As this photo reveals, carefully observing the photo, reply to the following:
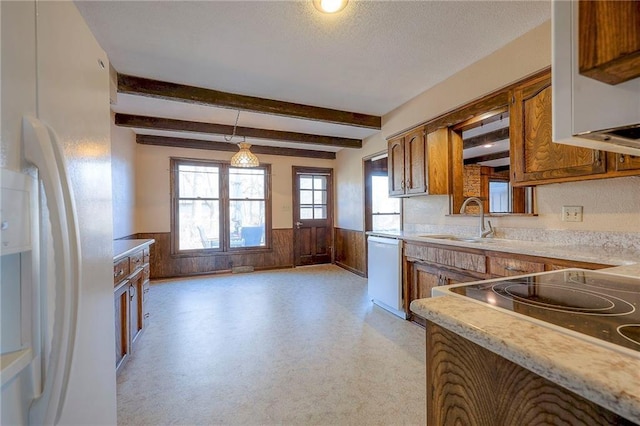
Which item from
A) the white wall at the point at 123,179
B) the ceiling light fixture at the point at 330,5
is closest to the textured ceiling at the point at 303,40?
the ceiling light fixture at the point at 330,5

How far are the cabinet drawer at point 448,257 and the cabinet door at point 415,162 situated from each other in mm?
729

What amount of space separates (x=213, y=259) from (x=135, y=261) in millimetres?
3041

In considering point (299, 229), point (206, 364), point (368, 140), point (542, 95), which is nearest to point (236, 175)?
point (299, 229)

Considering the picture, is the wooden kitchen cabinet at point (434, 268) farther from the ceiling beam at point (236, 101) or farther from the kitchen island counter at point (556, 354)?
the ceiling beam at point (236, 101)

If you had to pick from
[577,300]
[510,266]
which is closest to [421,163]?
[510,266]

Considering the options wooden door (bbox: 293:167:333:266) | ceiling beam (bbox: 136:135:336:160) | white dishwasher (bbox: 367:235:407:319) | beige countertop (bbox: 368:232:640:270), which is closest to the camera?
beige countertop (bbox: 368:232:640:270)

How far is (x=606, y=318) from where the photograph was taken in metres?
0.65

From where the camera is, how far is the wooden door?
6.07 metres

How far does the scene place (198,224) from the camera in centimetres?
542

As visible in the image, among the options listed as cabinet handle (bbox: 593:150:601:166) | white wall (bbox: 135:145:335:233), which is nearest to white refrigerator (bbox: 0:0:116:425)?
cabinet handle (bbox: 593:150:601:166)

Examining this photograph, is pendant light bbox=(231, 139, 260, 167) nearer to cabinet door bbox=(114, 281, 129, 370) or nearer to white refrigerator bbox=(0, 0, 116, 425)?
cabinet door bbox=(114, 281, 129, 370)

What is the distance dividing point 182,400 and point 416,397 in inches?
58.6

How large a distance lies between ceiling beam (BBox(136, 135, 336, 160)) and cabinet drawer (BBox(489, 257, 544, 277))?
445cm

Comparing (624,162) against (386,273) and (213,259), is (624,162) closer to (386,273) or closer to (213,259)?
(386,273)
